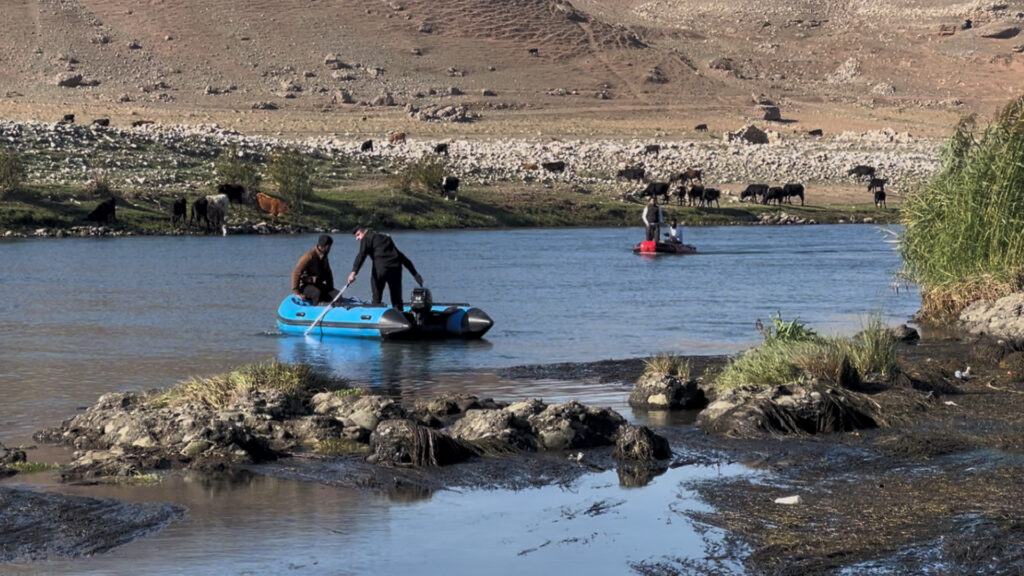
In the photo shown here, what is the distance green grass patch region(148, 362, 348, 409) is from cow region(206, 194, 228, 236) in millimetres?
34758

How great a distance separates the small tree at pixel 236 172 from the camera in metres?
53.8

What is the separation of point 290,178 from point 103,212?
6798 millimetres

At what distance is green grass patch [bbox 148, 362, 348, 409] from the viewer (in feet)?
47.0

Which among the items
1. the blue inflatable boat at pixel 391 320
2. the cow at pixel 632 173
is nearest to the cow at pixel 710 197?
the cow at pixel 632 173

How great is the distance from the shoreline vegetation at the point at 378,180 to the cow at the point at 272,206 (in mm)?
242

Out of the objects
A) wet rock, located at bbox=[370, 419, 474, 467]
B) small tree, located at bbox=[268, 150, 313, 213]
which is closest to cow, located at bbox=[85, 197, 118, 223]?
small tree, located at bbox=[268, 150, 313, 213]

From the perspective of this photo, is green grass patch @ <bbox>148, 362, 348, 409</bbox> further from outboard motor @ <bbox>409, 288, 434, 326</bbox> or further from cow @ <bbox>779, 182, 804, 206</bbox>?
cow @ <bbox>779, 182, 804, 206</bbox>

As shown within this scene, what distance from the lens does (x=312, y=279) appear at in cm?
2323

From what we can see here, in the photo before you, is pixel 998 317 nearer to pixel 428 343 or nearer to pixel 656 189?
pixel 428 343

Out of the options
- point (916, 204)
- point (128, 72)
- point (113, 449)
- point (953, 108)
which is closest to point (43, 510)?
point (113, 449)

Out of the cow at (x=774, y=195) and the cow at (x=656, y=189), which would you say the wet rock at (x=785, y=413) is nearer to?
the cow at (x=656, y=189)

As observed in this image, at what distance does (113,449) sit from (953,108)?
4322 inches

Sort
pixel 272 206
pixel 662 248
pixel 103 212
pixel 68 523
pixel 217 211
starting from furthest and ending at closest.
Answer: pixel 272 206
pixel 217 211
pixel 103 212
pixel 662 248
pixel 68 523

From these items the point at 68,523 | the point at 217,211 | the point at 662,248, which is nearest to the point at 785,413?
the point at 68,523
